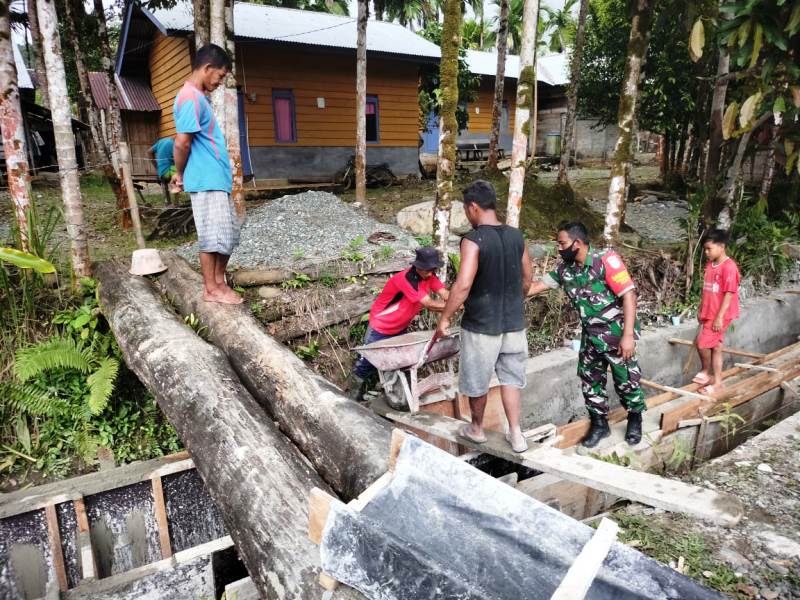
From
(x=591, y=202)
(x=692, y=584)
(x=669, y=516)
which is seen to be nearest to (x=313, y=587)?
(x=692, y=584)

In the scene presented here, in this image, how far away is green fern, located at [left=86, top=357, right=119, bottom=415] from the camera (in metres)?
3.87

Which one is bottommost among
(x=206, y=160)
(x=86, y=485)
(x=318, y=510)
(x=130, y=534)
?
(x=130, y=534)

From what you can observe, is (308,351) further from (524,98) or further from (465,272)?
(524,98)

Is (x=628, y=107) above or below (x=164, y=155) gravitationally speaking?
above

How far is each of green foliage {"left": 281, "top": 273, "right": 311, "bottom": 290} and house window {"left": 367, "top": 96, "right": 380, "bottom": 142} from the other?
1024 centimetres

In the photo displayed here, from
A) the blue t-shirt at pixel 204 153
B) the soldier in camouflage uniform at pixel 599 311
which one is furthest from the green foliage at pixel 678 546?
the blue t-shirt at pixel 204 153

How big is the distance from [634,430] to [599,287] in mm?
1419

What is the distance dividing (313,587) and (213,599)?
237cm

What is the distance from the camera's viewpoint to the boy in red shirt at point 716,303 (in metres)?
5.17

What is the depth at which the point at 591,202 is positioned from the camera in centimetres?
1283

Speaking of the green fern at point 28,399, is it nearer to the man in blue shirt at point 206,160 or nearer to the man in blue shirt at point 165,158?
the man in blue shirt at point 206,160

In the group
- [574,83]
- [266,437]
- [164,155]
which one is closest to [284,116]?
[164,155]

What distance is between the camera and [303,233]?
7.16 meters

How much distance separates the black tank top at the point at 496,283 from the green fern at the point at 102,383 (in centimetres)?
279
